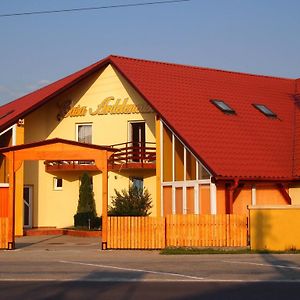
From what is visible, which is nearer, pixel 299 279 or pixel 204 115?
pixel 299 279

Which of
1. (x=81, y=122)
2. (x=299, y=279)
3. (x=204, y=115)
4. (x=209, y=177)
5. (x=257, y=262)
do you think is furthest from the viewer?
(x=81, y=122)

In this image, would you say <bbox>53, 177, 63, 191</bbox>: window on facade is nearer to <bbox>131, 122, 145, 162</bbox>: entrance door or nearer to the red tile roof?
the red tile roof

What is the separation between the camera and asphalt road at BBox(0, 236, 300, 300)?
11.6m

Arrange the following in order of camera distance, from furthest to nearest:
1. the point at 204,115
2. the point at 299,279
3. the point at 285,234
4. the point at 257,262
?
the point at 204,115, the point at 285,234, the point at 257,262, the point at 299,279

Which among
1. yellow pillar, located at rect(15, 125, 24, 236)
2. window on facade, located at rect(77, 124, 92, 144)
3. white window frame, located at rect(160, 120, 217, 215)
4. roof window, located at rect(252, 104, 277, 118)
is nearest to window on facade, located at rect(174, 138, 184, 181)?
white window frame, located at rect(160, 120, 217, 215)

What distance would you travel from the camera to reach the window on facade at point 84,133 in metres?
32.2

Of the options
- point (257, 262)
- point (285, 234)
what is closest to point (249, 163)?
point (285, 234)

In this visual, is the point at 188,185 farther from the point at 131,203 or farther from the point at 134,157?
the point at 134,157

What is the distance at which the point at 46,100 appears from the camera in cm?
3059

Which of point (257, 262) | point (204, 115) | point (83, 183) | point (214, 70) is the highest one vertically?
point (214, 70)

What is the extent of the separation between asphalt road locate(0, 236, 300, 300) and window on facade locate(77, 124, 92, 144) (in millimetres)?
11305

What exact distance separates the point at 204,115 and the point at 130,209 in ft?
17.5

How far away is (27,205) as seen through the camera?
3275 centimetres

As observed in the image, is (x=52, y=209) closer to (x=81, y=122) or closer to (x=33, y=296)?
(x=81, y=122)
